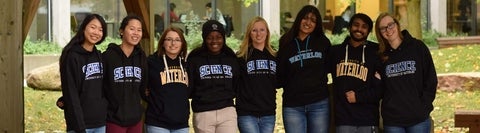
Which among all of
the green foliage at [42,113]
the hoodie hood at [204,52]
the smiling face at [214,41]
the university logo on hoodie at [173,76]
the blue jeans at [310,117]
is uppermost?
the smiling face at [214,41]

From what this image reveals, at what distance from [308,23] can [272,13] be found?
2192 cm

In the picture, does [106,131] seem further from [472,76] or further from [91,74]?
[472,76]

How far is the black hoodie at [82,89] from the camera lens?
22.6 ft

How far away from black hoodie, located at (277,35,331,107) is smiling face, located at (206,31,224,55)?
0.54 metres

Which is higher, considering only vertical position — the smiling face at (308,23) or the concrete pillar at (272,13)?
the concrete pillar at (272,13)

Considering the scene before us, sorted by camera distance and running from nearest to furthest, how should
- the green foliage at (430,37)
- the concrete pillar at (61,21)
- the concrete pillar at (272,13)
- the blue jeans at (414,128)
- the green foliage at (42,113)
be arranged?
the blue jeans at (414,128), the green foliage at (42,113), the concrete pillar at (61,21), the green foliage at (430,37), the concrete pillar at (272,13)

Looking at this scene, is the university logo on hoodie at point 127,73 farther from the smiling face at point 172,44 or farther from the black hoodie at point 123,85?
the smiling face at point 172,44

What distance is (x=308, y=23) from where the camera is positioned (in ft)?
26.1

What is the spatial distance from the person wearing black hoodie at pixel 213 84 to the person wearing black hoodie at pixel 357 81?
2.69 ft

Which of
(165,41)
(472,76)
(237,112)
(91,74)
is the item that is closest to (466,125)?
(237,112)

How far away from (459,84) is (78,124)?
10.9 m

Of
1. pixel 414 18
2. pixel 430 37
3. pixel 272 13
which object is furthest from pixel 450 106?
pixel 272 13

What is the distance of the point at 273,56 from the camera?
802cm

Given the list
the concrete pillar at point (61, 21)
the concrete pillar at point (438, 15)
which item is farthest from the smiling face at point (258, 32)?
the concrete pillar at point (438, 15)
